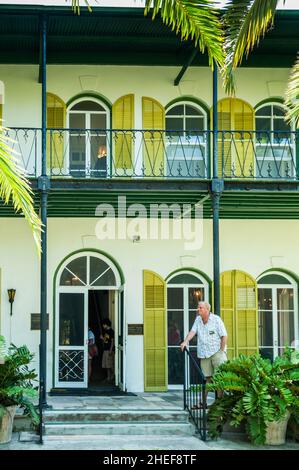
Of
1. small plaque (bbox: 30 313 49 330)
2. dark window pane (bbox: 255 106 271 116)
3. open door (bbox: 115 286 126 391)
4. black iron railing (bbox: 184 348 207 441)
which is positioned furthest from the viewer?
dark window pane (bbox: 255 106 271 116)

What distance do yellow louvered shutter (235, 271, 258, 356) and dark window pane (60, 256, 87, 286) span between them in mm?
2882

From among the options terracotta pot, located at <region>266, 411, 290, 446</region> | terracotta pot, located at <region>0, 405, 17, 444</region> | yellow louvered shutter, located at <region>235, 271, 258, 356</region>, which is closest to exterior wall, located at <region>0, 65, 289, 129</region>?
yellow louvered shutter, located at <region>235, 271, 258, 356</region>

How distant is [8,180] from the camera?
290 inches

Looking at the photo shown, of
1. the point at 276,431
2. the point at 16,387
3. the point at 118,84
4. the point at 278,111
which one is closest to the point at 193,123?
the point at 118,84

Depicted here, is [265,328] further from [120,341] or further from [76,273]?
[76,273]

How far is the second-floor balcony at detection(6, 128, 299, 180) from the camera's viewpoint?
14.7 meters

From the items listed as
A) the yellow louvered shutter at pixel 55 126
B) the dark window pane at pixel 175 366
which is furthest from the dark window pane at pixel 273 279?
the yellow louvered shutter at pixel 55 126

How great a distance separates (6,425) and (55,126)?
6.15 metres

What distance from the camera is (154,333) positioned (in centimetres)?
1472

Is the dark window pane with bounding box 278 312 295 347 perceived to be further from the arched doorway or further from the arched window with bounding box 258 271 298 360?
the arched doorway

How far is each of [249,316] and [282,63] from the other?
192 inches

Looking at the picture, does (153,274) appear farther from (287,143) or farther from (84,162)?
(287,143)

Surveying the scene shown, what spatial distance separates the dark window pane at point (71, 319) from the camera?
14.7 m
